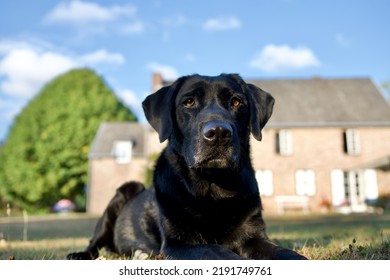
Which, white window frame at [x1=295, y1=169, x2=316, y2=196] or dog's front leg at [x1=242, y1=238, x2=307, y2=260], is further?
white window frame at [x1=295, y1=169, x2=316, y2=196]

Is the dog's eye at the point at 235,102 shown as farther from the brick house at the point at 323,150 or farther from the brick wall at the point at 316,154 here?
the brick wall at the point at 316,154

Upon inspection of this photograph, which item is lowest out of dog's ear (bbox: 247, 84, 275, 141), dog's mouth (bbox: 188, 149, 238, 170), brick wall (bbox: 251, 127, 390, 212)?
brick wall (bbox: 251, 127, 390, 212)

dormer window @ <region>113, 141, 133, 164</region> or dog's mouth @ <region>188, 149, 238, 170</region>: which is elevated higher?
dog's mouth @ <region>188, 149, 238, 170</region>

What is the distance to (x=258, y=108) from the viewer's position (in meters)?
4.03

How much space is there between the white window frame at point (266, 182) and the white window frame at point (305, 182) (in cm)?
180

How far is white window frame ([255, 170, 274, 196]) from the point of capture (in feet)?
99.2

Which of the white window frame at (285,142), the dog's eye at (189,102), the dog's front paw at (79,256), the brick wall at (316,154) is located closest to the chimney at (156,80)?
the brick wall at (316,154)

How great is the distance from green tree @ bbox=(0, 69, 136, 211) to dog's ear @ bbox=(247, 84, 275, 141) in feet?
119

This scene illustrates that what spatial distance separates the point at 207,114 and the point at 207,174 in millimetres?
543

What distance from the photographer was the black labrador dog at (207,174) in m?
3.33

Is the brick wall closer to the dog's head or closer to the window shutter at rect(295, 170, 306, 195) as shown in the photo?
the window shutter at rect(295, 170, 306, 195)

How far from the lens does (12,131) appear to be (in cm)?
4041

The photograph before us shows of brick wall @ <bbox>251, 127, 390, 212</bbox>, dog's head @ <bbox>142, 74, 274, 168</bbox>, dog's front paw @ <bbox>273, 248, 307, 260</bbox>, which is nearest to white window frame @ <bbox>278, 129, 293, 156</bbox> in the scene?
brick wall @ <bbox>251, 127, 390, 212</bbox>
